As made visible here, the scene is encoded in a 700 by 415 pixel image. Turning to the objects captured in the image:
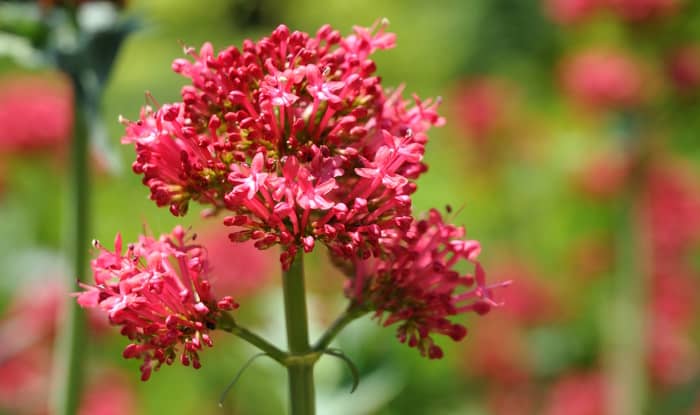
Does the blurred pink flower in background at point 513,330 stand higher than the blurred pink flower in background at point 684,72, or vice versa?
the blurred pink flower in background at point 684,72

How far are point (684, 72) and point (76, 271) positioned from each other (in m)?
1.98

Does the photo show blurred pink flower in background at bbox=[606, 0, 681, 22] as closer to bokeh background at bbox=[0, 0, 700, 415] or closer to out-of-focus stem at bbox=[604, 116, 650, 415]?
bokeh background at bbox=[0, 0, 700, 415]

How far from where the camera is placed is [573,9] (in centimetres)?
277

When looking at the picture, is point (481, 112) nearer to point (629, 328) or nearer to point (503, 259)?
point (503, 259)

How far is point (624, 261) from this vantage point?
2617 millimetres

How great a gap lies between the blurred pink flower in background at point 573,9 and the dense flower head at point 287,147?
183 cm

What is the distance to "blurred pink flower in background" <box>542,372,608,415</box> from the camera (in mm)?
2619

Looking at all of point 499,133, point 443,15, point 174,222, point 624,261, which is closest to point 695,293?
point 624,261

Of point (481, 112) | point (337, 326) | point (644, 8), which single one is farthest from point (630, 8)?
point (337, 326)

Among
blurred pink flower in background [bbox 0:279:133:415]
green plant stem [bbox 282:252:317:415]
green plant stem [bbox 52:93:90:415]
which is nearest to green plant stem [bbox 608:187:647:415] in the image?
blurred pink flower in background [bbox 0:279:133:415]

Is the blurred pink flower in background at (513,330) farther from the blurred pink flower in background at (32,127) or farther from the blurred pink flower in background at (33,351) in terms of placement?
the blurred pink flower in background at (32,127)

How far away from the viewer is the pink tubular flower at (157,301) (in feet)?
3.01

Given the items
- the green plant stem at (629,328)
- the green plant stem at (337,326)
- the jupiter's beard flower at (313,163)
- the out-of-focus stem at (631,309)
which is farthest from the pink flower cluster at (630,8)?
the green plant stem at (337,326)

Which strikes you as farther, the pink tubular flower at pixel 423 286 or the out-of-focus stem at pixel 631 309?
the out-of-focus stem at pixel 631 309
